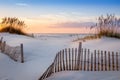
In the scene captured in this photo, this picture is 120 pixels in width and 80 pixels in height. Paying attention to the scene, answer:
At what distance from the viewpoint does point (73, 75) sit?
1470 cm

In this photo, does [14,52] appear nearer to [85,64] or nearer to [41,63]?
[41,63]

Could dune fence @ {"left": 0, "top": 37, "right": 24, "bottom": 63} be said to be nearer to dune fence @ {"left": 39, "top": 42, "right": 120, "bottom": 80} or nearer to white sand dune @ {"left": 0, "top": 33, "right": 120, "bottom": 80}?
white sand dune @ {"left": 0, "top": 33, "right": 120, "bottom": 80}

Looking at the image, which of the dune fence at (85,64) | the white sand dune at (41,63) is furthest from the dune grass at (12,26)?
the dune fence at (85,64)

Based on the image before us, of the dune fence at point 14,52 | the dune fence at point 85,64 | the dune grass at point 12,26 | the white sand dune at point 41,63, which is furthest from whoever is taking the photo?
the dune grass at point 12,26

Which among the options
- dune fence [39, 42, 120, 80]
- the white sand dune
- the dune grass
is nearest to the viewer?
the white sand dune

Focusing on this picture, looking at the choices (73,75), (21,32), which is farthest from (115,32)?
(21,32)

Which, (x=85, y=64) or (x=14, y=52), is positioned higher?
(x=85, y=64)

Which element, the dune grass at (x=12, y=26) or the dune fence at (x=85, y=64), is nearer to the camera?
the dune fence at (x=85, y=64)

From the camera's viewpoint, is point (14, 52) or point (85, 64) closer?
point (85, 64)

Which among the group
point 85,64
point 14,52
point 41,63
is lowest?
point 41,63

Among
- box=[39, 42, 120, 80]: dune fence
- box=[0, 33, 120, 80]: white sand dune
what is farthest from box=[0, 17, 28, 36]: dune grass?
box=[39, 42, 120, 80]: dune fence

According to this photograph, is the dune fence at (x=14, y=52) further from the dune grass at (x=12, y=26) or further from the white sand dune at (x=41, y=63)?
the dune grass at (x=12, y=26)

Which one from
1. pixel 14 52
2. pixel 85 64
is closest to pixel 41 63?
pixel 14 52

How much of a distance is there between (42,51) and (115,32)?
5.14 metres
